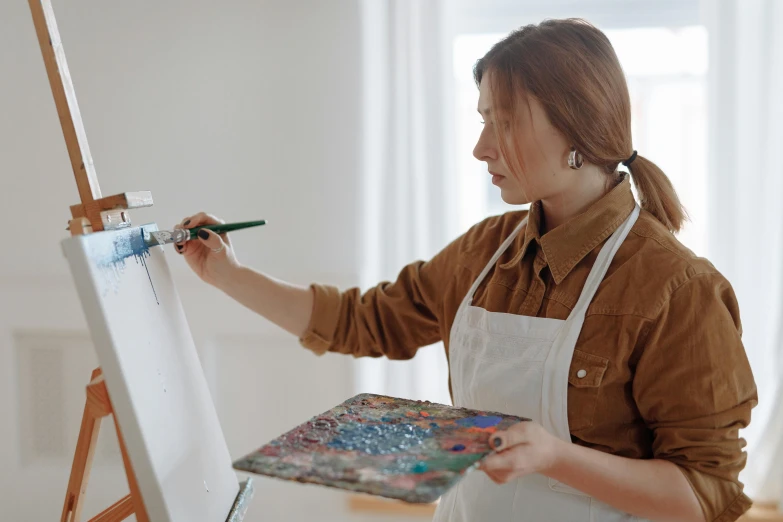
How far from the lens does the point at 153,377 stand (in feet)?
3.76

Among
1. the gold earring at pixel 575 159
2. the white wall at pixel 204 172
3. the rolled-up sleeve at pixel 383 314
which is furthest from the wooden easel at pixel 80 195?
the white wall at pixel 204 172

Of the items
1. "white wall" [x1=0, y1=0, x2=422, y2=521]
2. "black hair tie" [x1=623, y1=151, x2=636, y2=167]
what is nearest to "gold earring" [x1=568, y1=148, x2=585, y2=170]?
"black hair tie" [x1=623, y1=151, x2=636, y2=167]

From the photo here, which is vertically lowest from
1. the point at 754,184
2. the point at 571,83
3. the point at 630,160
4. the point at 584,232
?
the point at 754,184

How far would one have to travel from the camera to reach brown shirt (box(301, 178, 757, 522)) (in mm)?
1145

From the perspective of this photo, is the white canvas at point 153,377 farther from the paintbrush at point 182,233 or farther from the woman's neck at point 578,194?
the woman's neck at point 578,194

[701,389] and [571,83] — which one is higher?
[571,83]

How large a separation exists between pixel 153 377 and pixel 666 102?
1790 millimetres

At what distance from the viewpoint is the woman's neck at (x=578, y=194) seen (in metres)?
1.30

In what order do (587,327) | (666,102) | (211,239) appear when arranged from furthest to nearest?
1. (666,102)
2. (211,239)
3. (587,327)

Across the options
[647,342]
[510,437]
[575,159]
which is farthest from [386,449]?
[575,159]

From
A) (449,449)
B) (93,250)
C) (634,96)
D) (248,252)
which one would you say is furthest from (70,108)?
(634,96)

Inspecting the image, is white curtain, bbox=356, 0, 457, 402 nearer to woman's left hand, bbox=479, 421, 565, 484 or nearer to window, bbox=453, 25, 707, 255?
window, bbox=453, 25, 707, 255

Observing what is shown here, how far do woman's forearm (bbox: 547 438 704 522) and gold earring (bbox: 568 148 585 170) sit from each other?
46 cm

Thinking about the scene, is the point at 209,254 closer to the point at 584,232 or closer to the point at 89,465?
the point at 89,465
